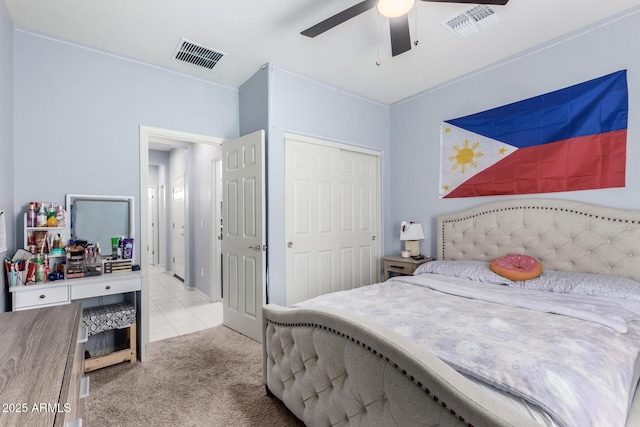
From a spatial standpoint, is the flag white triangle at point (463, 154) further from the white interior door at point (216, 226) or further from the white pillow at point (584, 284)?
the white interior door at point (216, 226)

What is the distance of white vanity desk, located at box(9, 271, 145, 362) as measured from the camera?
2.10 m

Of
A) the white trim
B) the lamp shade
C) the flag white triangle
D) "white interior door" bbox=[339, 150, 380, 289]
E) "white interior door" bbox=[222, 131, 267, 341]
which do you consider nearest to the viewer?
"white interior door" bbox=[222, 131, 267, 341]

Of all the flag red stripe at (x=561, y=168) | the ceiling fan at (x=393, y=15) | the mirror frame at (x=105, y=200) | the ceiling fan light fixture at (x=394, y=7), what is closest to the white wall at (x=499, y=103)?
the flag red stripe at (x=561, y=168)

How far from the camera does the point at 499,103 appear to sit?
304cm

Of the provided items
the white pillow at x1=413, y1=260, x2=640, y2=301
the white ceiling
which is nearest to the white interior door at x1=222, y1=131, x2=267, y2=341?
the white ceiling

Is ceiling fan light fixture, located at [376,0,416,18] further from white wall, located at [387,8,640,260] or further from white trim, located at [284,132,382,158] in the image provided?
white wall, located at [387,8,640,260]

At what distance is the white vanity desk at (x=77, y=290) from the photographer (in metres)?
2.10

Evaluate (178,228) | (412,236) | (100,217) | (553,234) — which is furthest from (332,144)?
(178,228)

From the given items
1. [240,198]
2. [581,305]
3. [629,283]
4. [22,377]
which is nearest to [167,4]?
[240,198]

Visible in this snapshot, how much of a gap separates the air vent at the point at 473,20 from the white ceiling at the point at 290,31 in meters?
0.06

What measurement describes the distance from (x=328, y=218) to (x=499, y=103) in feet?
6.97

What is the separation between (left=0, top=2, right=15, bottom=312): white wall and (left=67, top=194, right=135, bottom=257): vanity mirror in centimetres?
37

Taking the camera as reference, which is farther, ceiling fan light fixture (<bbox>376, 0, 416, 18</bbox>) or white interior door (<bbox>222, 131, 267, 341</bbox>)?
white interior door (<bbox>222, 131, 267, 341</bbox>)

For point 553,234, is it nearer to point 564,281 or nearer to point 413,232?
point 564,281
